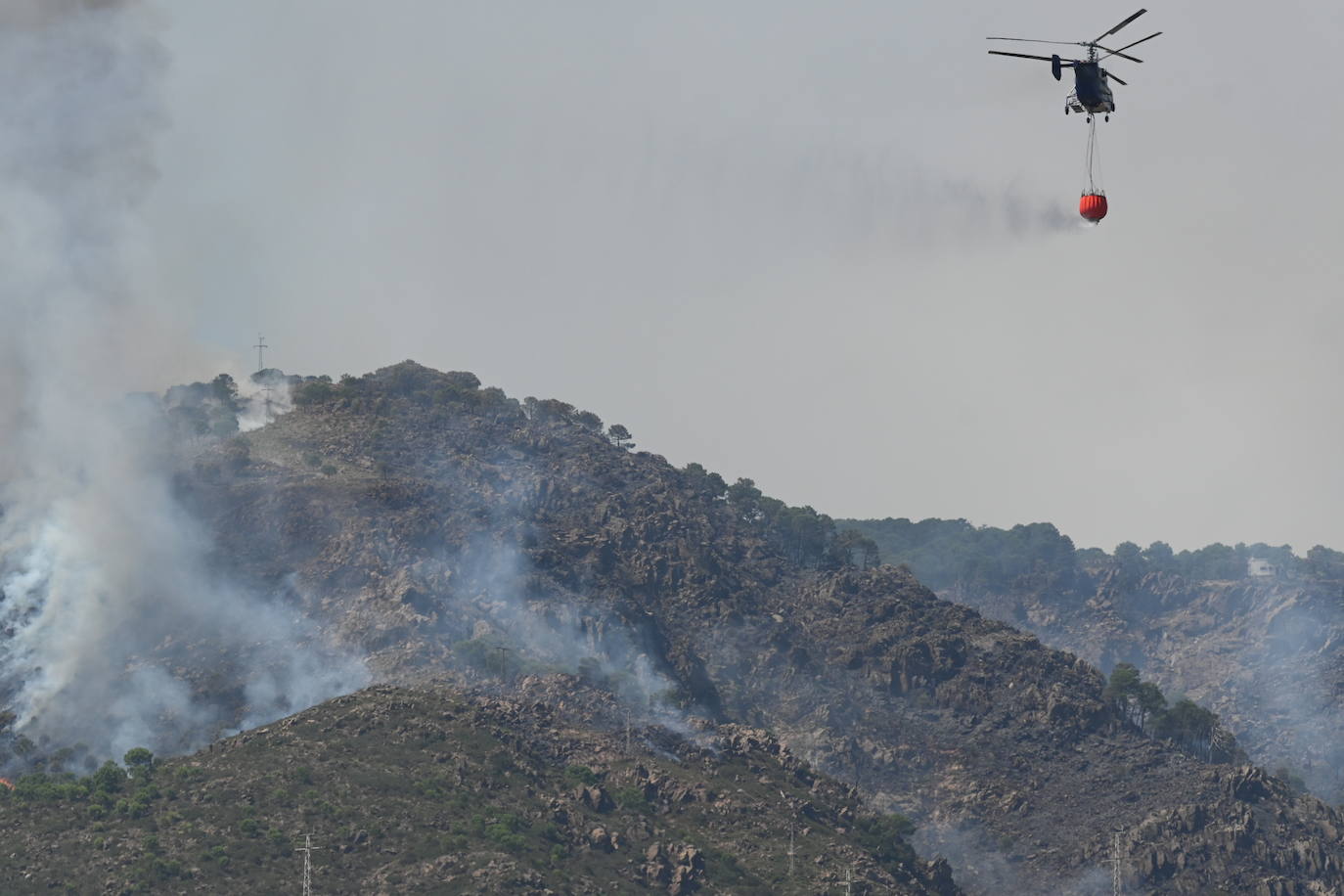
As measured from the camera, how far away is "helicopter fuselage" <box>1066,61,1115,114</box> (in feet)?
616

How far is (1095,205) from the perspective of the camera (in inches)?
7362

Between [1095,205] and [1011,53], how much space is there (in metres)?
15.8

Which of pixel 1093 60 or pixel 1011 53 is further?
pixel 1093 60

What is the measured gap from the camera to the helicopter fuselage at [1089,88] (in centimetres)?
18762

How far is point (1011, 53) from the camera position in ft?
580

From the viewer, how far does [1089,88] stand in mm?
187625

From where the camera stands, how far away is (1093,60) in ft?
618

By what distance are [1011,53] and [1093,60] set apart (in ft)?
45.0

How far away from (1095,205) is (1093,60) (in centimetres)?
1088
